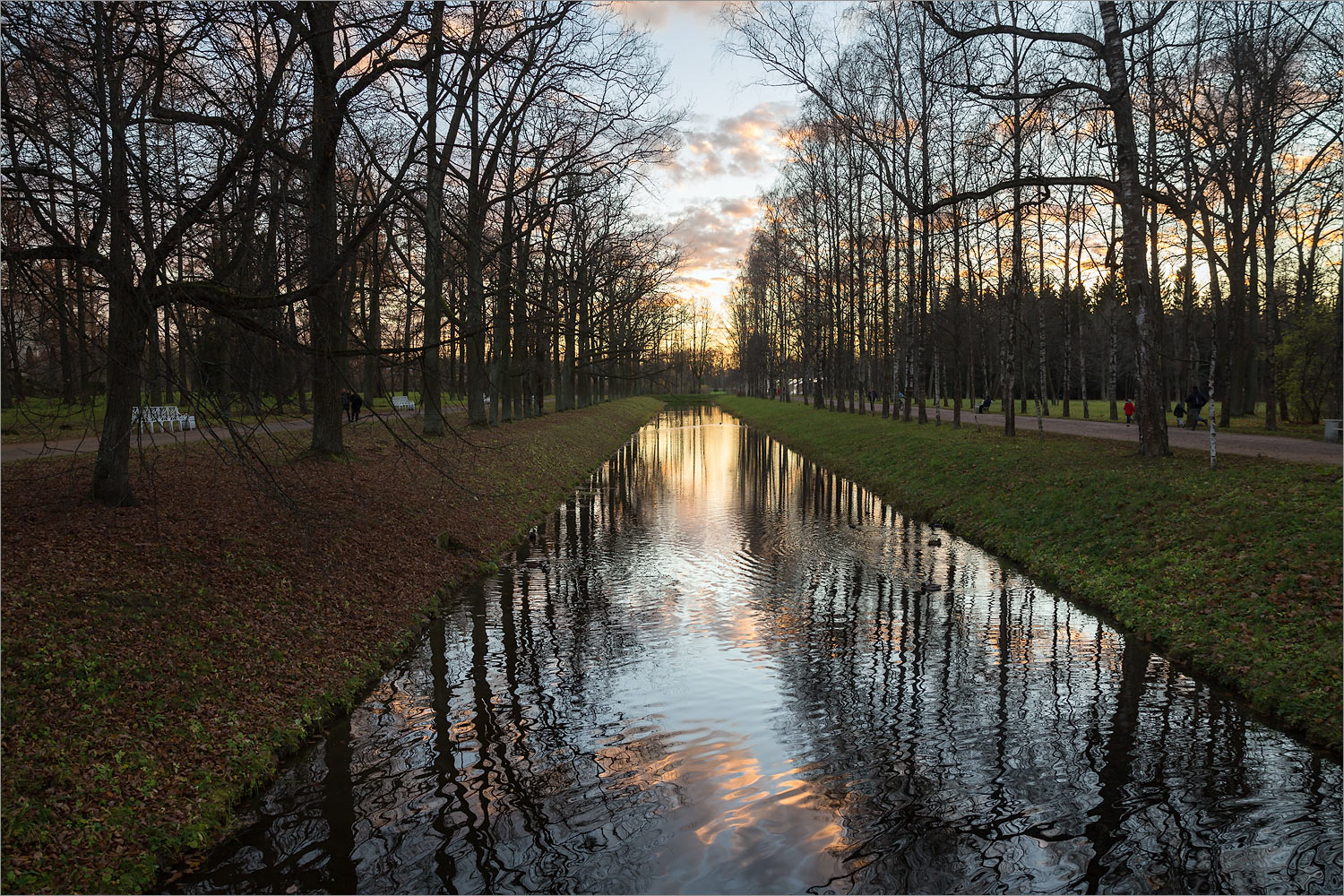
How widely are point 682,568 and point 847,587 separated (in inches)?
113

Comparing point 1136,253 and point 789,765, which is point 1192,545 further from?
point 789,765

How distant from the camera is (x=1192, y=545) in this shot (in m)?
10.9

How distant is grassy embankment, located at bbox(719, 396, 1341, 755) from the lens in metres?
7.89

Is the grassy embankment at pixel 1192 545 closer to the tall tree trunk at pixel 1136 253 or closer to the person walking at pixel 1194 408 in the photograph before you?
the tall tree trunk at pixel 1136 253

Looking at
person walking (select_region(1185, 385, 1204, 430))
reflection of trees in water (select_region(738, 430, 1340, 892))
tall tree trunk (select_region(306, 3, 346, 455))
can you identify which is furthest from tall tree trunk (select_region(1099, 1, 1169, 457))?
tall tree trunk (select_region(306, 3, 346, 455))

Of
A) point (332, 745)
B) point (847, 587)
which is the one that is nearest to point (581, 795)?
point (332, 745)

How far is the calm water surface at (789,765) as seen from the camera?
5.13 m

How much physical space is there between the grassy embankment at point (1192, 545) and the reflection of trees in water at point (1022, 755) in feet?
1.76

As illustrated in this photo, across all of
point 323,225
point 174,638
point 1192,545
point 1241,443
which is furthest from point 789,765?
point 1241,443

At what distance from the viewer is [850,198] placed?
118ft

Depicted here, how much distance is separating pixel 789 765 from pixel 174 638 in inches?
226

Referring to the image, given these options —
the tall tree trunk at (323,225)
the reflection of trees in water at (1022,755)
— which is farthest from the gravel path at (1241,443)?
the tall tree trunk at (323,225)

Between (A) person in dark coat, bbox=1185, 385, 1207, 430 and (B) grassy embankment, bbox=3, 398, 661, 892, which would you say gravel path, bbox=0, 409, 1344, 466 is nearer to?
(A) person in dark coat, bbox=1185, 385, 1207, 430

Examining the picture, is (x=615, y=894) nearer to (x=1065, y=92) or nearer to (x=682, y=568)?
(x=682, y=568)
